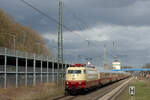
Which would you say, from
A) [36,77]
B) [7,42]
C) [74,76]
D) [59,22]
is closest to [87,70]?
[74,76]

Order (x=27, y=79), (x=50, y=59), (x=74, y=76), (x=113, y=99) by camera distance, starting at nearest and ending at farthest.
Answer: (x=113, y=99) → (x=74, y=76) → (x=27, y=79) → (x=50, y=59)

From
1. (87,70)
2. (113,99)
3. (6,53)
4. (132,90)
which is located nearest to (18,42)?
(6,53)

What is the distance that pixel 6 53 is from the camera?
3272cm

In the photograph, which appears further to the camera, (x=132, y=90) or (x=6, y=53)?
(x=6, y=53)

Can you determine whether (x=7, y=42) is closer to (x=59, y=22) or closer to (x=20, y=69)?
(x=20, y=69)

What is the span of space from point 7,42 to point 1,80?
41.5 metres

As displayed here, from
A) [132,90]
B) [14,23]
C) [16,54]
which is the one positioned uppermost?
[14,23]

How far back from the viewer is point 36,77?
40938mm

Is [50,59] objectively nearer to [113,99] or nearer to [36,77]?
[36,77]

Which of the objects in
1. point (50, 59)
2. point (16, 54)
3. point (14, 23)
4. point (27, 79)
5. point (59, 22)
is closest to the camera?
point (59, 22)

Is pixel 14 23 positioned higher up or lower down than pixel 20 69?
higher up

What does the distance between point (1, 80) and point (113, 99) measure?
14497 millimetres

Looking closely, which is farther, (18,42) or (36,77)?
(18,42)

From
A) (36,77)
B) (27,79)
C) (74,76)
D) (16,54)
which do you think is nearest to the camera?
(74,76)
